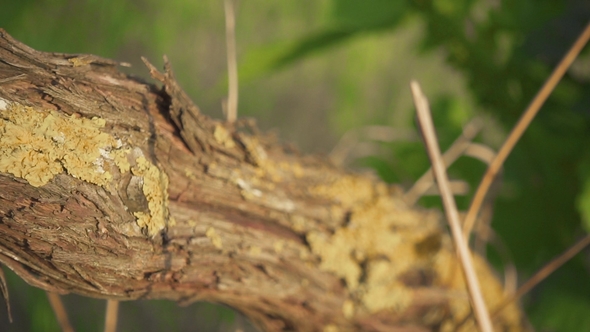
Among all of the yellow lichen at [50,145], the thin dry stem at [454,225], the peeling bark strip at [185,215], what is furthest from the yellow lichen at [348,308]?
the yellow lichen at [50,145]

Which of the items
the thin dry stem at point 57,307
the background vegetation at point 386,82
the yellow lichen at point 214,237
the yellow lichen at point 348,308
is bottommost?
the yellow lichen at point 348,308

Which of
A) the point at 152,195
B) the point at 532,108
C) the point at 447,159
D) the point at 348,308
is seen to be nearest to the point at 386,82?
the point at 447,159

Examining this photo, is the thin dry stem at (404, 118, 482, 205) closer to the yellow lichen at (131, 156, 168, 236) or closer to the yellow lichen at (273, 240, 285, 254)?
the yellow lichen at (273, 240, 285, 254)

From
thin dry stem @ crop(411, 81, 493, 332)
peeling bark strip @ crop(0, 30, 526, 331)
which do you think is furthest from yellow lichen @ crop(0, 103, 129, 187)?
thin dry stem @ crop(411, 81, 493, 332)

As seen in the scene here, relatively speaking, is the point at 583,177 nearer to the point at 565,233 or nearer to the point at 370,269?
the point at 565,233

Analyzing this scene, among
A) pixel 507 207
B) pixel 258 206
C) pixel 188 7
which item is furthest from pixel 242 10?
pixel 258 206

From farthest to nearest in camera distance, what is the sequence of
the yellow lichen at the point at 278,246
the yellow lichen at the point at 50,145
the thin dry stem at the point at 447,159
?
the thin dry stem at the point at 447,159 < the yellow lichen at the point at 278,246 < the yellow lichen at the point at 50,145

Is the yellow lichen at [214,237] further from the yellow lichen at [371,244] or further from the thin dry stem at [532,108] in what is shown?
the thin dry stem at [532,108]

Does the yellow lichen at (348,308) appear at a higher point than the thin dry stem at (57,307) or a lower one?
lower
